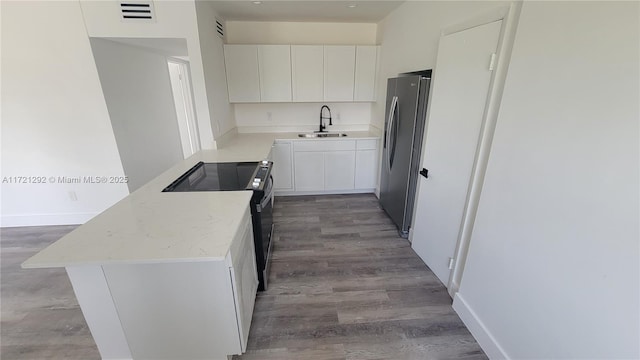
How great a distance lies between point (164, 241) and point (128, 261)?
156mm

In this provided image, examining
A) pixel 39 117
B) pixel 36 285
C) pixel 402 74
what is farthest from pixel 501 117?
pixel 39 117

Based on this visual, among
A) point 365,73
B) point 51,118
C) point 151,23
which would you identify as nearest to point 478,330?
point 365,73

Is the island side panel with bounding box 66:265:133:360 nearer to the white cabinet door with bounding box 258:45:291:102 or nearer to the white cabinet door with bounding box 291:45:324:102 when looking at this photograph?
the white cabinet door with bounding box 258:45:291:102

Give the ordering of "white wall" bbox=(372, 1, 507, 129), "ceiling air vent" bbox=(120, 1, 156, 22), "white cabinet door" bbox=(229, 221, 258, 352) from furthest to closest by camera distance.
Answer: "ceiling air vent" bbox=(120, 1, 156, 22) → "white wall" bbox=(372, 1, 507, 129) → "white cabinet door" bbox=(229, 221, 258, 352)

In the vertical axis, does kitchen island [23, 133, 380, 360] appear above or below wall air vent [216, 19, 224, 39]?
below

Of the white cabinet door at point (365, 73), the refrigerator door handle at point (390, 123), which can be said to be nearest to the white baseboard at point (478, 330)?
the refrigerator door handle at point (390, 123)

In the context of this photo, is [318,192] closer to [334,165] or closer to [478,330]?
[334,165]

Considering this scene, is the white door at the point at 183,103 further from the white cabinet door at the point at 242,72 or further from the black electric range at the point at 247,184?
the black electric range at the point at 247,184

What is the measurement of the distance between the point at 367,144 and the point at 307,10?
1.84m

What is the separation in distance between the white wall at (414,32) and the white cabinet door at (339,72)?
41 cm

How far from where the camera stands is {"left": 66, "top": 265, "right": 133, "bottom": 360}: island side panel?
1234 millimetres

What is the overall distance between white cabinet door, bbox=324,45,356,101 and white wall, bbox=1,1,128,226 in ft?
8.48

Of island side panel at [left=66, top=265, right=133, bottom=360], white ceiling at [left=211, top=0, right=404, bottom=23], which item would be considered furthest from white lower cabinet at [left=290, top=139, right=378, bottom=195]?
island side panel at [left=66, top=265, right=133, bottom=360]

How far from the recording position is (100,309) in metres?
1.30
